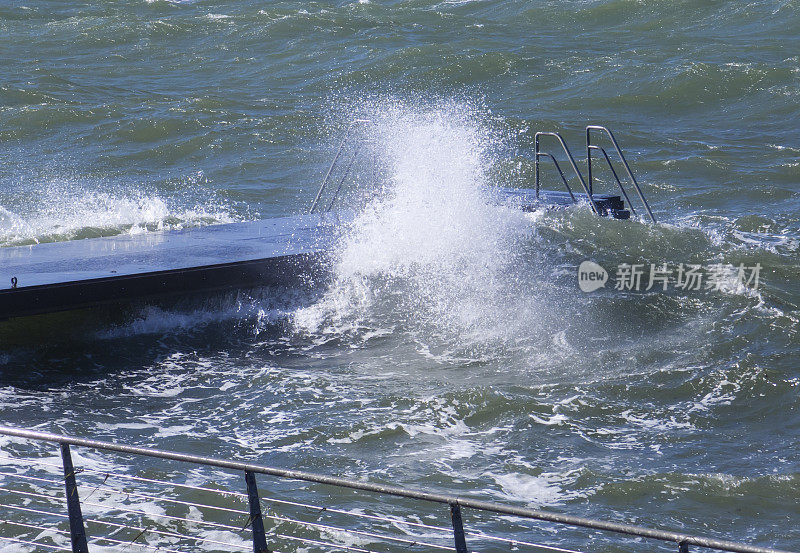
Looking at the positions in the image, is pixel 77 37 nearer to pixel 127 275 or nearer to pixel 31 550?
pixel 127 275

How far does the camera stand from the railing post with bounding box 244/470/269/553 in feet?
13.8

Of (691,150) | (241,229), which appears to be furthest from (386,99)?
(241,229)

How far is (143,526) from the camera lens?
6238 mm

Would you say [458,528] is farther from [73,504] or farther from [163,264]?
[163,264]

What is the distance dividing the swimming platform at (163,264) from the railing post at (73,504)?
5192mm

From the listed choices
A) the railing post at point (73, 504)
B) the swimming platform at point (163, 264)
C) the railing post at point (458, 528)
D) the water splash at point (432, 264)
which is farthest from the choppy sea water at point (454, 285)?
the railing post at point (458, 528)

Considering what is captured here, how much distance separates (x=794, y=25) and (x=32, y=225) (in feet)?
72.3

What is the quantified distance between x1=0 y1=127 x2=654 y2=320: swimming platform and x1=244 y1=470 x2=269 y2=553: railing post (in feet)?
18.7

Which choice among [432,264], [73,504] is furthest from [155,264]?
[73,504]

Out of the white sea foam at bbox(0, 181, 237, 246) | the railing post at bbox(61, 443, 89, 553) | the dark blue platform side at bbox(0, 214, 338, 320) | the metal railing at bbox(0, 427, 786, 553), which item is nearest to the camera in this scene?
the metal railing at bbox(0, 427, 786, 553)

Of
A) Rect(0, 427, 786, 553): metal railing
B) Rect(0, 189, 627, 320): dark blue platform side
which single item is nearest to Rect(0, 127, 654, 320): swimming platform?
Rect(0, 189, 627, 320): dark blue platform side

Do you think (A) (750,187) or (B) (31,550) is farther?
(A) (750,187)

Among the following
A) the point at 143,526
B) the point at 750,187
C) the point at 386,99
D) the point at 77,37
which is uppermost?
the point at 77,37

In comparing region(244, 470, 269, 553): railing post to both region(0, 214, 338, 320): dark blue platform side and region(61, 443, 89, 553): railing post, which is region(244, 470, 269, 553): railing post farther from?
region(0, 214, 338, 320): dark blue platform side
